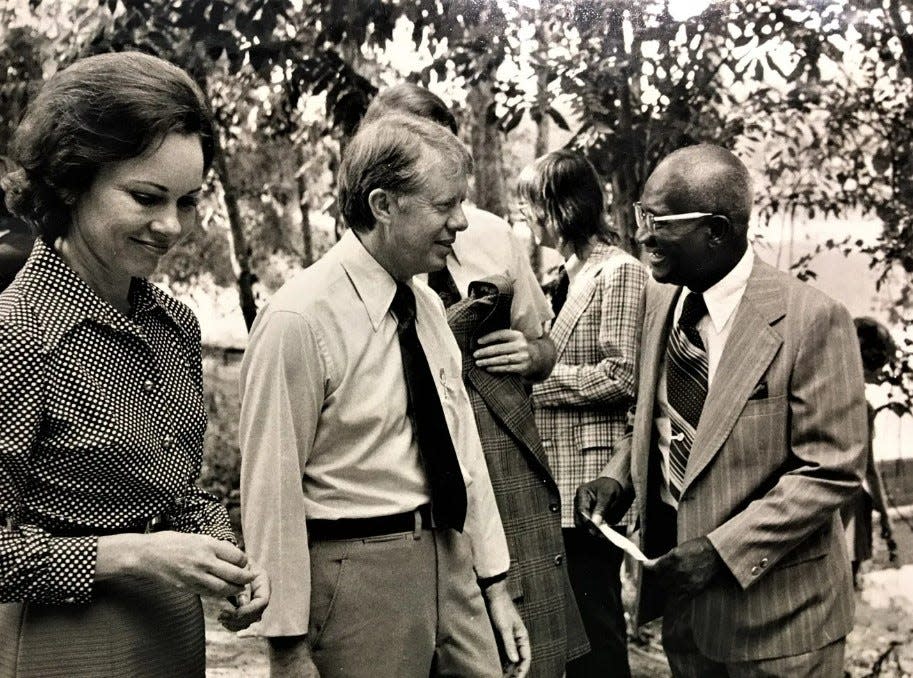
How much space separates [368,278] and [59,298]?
35.2 inches

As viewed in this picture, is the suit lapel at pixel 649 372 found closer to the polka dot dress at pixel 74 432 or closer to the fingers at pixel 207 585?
the polka dot dress at pixel 74 432

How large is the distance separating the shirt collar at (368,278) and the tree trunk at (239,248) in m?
1.85

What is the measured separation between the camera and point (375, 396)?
240cm

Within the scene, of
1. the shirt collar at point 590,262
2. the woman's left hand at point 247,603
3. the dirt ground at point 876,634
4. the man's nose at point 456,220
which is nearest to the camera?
the woman's left hand at point 247,603

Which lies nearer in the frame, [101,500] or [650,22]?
[101,500]

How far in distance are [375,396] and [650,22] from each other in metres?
2.36

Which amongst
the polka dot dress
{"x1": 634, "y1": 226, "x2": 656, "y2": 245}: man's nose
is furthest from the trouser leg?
the polka dot dress

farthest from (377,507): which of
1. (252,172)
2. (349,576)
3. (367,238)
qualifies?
(252,172)

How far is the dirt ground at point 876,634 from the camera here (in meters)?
4.18

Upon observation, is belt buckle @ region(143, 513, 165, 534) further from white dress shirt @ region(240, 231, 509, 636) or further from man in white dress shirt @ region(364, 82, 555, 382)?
man in white dress shirt @ region(364, 82, 555, 382)

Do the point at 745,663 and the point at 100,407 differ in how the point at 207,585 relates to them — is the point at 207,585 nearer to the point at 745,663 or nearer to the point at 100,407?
Answer: the point at 100,407

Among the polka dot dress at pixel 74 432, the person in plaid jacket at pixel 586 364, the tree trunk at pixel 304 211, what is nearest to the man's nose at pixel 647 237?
the person in plaid jacket at pixel 586 364

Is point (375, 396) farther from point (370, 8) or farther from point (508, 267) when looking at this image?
point (370, 8)

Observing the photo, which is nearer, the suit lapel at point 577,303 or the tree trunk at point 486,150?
the suit lapel at point 577,303
